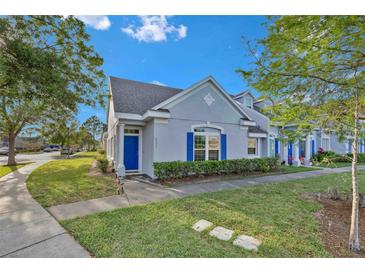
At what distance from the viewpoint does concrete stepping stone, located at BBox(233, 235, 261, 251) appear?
118 inches

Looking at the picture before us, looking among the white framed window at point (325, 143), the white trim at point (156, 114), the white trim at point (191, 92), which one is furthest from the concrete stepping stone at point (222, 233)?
the white framed window at point (325, 143)

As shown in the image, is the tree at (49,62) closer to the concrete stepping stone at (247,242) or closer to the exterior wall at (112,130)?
the exterior wall at (112,130)

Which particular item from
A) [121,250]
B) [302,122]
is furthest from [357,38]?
[121,250]

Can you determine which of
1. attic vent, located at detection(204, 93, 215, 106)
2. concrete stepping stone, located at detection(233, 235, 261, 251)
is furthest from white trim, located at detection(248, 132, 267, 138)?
concrete stepping stone, located at detection(233, 235, 261, 251)

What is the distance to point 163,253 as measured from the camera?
2.79 metres

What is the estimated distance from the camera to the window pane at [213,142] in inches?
411

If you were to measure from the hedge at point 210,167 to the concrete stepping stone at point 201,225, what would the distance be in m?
4.29

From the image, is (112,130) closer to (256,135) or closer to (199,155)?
(199,155)

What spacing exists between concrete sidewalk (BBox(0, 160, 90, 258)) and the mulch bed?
14.9 ft

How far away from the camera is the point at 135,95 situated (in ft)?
37.7

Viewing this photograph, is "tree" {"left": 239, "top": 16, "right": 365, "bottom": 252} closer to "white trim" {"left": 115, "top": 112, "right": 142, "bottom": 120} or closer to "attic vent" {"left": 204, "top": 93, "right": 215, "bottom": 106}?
"attic vent" {"left": 204, "top": 93, "right": 215, "bottom": 106}
